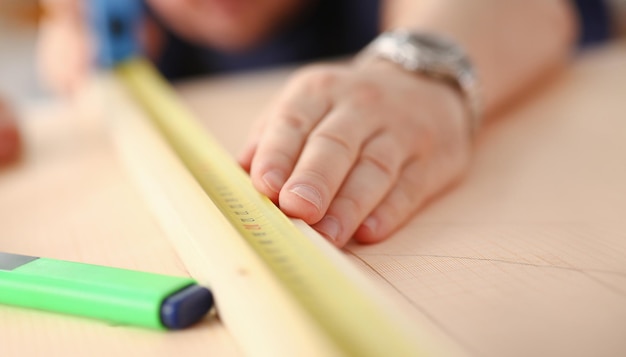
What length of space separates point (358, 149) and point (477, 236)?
113 millimetres

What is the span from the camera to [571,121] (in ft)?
2.39

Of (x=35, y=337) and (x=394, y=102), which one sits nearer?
(x=35, y=337)

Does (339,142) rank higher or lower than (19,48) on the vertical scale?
higher

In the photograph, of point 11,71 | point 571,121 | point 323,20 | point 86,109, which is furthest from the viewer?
point 11,71

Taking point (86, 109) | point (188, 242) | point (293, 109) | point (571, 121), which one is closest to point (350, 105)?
point (293, 109)

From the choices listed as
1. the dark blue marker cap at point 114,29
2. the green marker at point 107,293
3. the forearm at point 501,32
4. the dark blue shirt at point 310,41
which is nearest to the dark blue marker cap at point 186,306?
the green marker at point 107,293

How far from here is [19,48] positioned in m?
2.38

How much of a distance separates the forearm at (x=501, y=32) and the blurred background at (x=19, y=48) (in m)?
1.65

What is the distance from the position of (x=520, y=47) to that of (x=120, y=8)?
0.60 m

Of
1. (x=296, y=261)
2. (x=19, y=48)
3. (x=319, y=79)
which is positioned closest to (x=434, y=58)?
(x=319, y=79)

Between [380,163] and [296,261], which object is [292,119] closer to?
Result: [380,163]

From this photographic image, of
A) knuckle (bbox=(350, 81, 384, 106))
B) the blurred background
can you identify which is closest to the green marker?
knuckle (bbox=(350, 81, 384, 106))

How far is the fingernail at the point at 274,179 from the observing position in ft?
1.42

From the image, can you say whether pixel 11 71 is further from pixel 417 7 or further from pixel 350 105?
pixel 350 105
